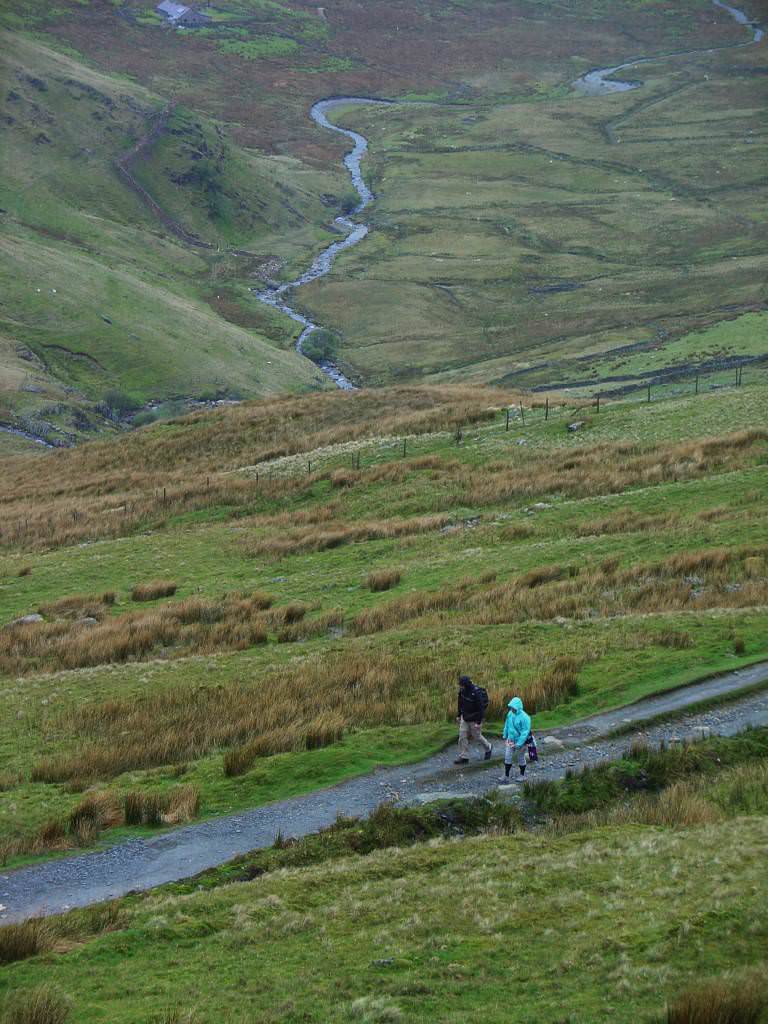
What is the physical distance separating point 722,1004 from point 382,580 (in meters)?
24.0

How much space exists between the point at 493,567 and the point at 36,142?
19218cm

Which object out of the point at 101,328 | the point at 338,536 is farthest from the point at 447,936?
the point at 101,328

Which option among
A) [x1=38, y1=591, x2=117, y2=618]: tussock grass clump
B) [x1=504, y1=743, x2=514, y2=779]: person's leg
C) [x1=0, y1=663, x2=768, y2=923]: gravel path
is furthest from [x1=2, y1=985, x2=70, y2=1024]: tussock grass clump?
[x1=38, y1=591, x2=117, y2=618]: tussock grass clump

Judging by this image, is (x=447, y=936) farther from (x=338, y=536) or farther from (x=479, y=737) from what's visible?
(x=338, y=536)

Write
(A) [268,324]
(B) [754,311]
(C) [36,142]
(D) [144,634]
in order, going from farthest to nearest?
1. (C) [36,142]
2. (A) [268,324]
3. (B) [754,311]
4. (D) [144,634]

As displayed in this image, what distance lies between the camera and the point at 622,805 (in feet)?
51.9

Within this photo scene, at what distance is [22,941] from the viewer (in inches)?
474

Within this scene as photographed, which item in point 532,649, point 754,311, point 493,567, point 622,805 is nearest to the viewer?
point 622,805

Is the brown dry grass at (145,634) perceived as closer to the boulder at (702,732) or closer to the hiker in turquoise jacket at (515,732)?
the hiker in turquoise jacket at (515,732)

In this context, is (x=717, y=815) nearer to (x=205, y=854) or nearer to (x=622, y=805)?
(x=622, y=805)

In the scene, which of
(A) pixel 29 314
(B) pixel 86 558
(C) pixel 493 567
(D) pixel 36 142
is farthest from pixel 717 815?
(D) pixel 36 142

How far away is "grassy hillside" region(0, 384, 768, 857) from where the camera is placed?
19906 millimetres

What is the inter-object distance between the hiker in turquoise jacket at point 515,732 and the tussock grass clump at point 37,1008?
8.57 meters

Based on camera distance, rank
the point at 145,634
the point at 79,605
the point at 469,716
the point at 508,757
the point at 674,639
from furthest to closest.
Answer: the point at 79,605 < the point at 145,634 < the point at 674,639 < the point at 469,716 < the point at 508,757
